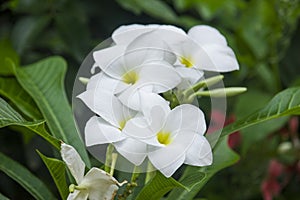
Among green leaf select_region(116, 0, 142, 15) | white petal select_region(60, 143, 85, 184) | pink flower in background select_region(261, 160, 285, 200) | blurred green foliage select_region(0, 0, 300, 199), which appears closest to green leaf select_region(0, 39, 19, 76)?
blurred green foliage select_region(0, 0, 300, 199)

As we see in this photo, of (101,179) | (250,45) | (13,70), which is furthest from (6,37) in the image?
(101,179)

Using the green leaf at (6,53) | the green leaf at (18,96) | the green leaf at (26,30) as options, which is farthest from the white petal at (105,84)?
the green leaf at (26,30)

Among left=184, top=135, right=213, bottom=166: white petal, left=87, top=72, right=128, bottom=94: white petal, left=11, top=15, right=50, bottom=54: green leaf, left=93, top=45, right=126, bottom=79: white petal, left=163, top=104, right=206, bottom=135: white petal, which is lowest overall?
left=11, top=15, right=50, bottom=54: green leaf

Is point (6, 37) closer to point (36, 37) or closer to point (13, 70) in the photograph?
point (36, 37)

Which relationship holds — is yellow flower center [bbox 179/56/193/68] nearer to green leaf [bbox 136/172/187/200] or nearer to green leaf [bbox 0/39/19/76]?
green leaf [bbox 136/172/187/200]

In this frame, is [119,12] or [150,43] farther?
[119,12]
